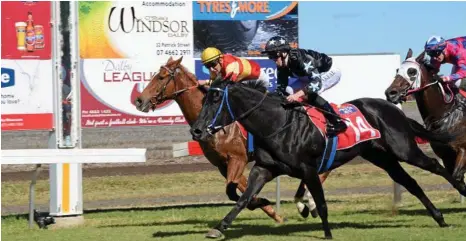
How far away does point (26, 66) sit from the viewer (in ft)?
45.8

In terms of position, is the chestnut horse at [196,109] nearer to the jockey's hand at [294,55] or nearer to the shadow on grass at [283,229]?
the shadow on grass at [283,229]

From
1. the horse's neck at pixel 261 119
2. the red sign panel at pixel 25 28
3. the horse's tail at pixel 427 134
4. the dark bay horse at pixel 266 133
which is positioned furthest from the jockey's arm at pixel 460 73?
the red sign panel at pixel 25 28

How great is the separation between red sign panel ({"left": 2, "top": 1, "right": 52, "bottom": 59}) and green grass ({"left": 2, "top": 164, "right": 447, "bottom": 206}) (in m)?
4.14

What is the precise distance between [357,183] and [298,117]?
31.7ft

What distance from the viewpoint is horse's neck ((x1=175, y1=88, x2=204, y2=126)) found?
39.3 ft

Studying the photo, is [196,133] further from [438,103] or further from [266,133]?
[438,103]

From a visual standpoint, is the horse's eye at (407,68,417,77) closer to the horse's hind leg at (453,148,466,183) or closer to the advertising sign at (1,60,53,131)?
the horse's hind leg at (453,148,466,183)

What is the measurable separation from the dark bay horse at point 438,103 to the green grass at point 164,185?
653 centimetres

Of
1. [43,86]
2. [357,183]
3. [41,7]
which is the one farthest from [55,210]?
[357,183]

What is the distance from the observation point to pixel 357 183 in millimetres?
19734

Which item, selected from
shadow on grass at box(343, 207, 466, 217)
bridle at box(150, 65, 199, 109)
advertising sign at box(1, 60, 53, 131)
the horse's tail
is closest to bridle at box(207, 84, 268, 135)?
bridle at box(150, 65, 199, 109)

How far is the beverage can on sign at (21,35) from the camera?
1377 cm

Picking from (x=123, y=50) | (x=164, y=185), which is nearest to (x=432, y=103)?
(x=123, y=50)

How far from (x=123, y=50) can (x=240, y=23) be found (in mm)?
2066
